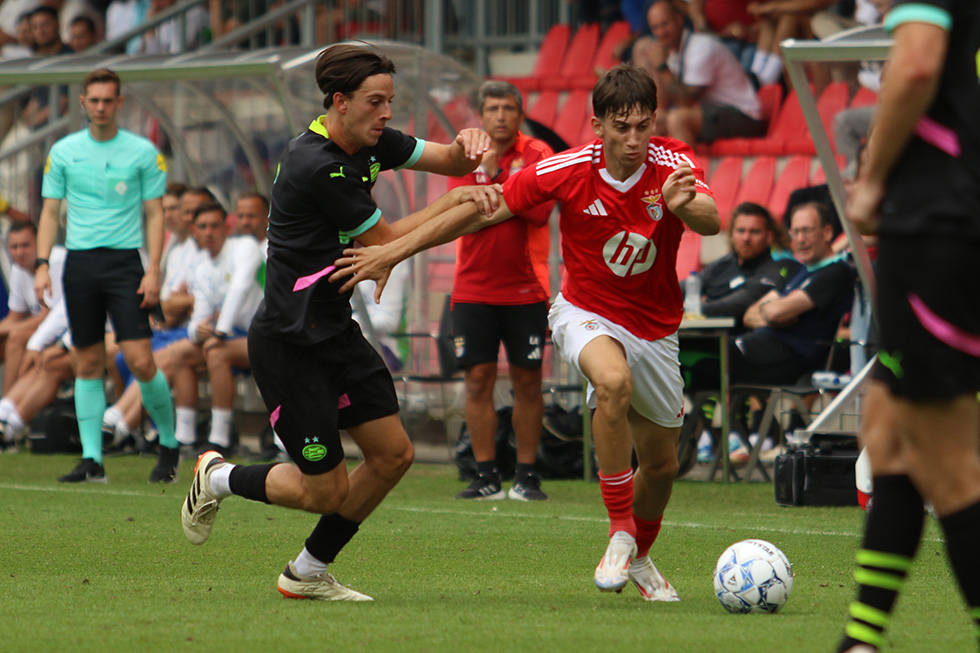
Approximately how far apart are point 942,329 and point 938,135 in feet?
1.48

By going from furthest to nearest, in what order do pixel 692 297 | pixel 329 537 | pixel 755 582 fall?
pixel 692 297, pixel 329 537, pixel 755 582

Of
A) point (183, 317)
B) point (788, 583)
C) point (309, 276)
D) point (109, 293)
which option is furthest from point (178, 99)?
point (788, 583)

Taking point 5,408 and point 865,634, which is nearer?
point 865,634

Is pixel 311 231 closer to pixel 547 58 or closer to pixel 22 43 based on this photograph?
pixel 547 58

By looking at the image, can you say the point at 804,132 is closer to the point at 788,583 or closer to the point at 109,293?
the point at 109,293

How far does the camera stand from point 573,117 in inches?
621

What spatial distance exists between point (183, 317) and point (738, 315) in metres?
4.91

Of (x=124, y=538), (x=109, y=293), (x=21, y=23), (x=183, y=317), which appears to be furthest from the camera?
(x=21, y=23)

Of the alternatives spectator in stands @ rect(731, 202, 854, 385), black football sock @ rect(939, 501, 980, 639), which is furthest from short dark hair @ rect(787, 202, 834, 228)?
black football sock @ rect(939, 501, 980, 639)

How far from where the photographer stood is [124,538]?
22.3ft

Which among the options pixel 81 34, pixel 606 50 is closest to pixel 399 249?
pixel 606 50

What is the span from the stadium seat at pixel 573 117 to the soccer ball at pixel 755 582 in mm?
10879

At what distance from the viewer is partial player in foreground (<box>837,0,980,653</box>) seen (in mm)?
3111

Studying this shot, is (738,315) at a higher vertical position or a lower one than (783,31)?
lower
